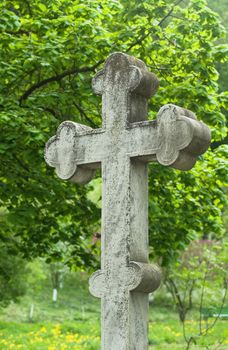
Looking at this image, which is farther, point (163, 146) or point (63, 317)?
point (63, 317)

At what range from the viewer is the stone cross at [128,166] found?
15.8 feet

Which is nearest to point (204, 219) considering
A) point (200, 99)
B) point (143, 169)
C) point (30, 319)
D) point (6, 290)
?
point (200, 99)

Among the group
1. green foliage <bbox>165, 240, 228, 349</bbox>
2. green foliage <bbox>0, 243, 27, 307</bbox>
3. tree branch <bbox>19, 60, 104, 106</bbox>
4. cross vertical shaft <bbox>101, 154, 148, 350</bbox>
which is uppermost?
tree branch <bbox>19, 60, 104, 106</bbox>

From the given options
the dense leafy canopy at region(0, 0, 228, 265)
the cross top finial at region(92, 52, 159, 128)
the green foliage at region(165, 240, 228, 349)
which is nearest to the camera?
the cross top finial at region(92, 52, 159, 128)

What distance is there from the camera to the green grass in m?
15.7

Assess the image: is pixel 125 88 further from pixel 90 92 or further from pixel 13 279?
pixel 13 279

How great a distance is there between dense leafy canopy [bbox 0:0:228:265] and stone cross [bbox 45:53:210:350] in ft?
12.4

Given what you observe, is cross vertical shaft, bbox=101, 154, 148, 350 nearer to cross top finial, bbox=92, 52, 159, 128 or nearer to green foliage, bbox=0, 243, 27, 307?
cross top finial, bbox=92, 52, 159, 128

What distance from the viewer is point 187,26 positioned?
9953 mm

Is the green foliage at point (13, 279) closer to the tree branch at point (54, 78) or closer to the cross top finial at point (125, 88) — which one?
the tree branch at point (54, 78)

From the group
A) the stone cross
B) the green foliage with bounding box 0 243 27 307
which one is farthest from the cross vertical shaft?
the green foliage with bounding box 0 243 27 307

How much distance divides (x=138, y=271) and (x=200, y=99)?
5433 millimetres

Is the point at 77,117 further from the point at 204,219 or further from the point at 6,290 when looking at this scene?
the point at 6,290

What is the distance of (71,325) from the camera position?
68.0 feet
